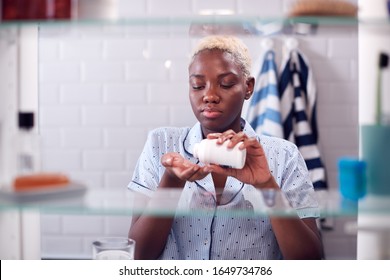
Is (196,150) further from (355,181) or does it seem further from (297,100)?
(297,100)

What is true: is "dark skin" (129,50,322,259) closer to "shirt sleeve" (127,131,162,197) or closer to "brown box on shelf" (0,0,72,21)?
"shirt sleeve" (127,131,162,197)

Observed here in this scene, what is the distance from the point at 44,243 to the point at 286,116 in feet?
2.01

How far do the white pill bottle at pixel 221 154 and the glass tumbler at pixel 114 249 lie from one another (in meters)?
0.18

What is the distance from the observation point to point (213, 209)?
2.02 ft

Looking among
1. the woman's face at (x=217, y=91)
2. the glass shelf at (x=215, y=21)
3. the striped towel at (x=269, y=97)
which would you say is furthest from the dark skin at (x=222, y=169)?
the striped towel at (x=269, y=97)

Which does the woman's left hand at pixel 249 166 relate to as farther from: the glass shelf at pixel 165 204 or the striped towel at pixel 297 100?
the striped towel at pixel 297 100

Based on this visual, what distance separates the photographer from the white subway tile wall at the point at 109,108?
0.66 meters

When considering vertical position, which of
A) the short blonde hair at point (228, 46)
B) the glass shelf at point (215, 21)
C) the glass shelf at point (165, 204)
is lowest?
the glass shelf at point (165, 204)

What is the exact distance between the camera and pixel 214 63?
68 cm

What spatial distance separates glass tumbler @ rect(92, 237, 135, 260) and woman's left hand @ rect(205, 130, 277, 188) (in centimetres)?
18

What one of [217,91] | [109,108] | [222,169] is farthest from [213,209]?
[109,108]

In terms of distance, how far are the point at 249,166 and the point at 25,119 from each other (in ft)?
0.90

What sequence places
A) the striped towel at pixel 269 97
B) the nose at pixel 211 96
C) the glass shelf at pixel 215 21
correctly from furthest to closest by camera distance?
the striped towel at pixel 269 97
the nose at pixel 211 96
the glass shelf at pixel 215 21
